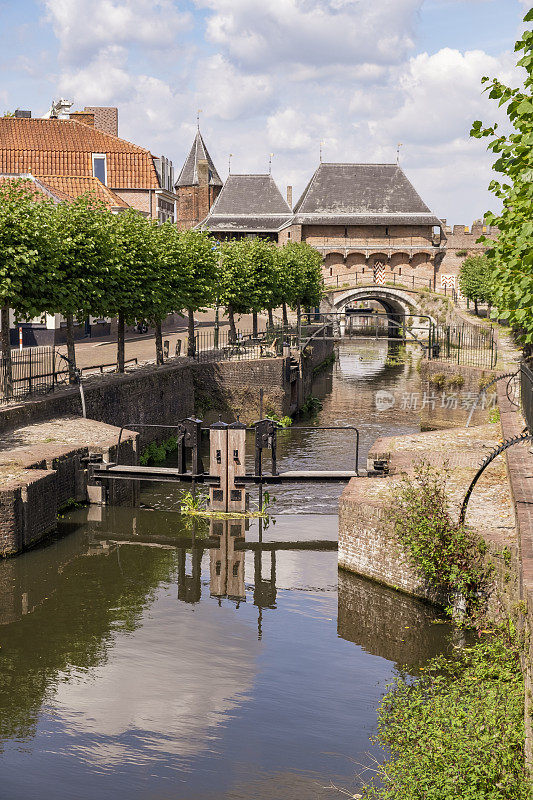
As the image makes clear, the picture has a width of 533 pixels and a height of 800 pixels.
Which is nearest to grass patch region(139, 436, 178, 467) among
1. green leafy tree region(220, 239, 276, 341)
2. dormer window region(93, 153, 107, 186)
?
green leafy tree region(220, 239, 276, 341)

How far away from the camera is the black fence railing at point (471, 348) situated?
34.2 meters

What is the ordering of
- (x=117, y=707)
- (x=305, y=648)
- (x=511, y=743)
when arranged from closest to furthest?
(x=511, y=743) < (x=117, y=707) < (x=305, y=648)

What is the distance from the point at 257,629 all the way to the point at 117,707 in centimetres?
311

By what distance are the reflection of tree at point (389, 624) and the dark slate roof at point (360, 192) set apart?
5729 cm

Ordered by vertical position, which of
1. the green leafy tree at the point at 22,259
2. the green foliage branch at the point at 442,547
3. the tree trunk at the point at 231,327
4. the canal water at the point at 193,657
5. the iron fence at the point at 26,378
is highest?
the green leafy tree at the point at 22,259

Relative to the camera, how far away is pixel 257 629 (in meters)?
13.2

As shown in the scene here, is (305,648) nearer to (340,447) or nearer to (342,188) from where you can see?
(340,447)

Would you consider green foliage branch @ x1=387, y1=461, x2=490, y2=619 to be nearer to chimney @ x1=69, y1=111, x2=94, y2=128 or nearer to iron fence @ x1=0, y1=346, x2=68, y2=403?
iron fence @ x1=0, y1=346, x2=68, y2=403

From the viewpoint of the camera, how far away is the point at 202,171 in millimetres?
84250

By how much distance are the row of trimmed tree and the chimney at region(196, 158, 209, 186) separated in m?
43.6

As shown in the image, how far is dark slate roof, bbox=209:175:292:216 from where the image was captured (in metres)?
71.2

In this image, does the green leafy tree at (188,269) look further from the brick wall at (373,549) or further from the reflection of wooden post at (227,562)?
the brick wall at (373,549)

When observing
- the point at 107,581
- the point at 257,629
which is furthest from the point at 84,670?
the point at 107,581

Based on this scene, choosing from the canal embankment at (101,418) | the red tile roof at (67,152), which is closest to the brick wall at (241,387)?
the canal embankment at (101,418)
